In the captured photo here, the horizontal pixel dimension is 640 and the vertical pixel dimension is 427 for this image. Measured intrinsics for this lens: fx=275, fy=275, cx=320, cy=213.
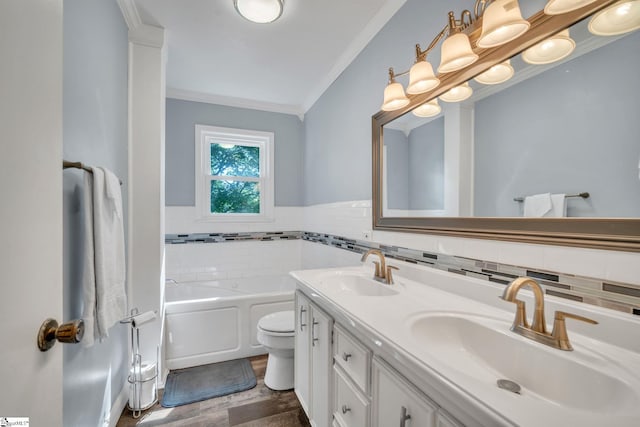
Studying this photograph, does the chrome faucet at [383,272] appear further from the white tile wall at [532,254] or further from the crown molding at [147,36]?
the crown molding at [147,36]

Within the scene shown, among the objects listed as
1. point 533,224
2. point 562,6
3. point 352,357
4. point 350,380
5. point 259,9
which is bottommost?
point 350,380

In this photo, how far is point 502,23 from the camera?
90 centimetres

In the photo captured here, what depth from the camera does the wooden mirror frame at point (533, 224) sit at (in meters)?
0.75

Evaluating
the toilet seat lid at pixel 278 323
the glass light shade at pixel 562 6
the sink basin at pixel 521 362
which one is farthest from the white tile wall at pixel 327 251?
the glass light shade at pixel 562 6

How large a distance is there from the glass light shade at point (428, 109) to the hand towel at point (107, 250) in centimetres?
154

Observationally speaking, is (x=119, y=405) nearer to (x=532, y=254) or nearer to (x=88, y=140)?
(x=88, y=140)

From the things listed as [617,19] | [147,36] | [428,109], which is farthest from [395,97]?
[147,36]

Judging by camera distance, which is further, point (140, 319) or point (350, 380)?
point (140, 319)

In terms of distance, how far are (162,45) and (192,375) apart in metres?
2.46

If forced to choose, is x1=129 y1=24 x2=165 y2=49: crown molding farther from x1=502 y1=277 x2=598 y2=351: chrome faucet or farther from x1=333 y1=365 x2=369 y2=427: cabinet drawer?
x1=502 y1=277 x2=598 y2=351: chrome faucet

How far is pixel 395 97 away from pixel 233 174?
227 cm

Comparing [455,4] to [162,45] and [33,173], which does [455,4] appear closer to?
[33,173]

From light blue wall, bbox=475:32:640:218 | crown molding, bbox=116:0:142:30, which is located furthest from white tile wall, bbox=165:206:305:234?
light blue wall, bbox=475:32:640:218

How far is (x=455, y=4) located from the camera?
1.25m
